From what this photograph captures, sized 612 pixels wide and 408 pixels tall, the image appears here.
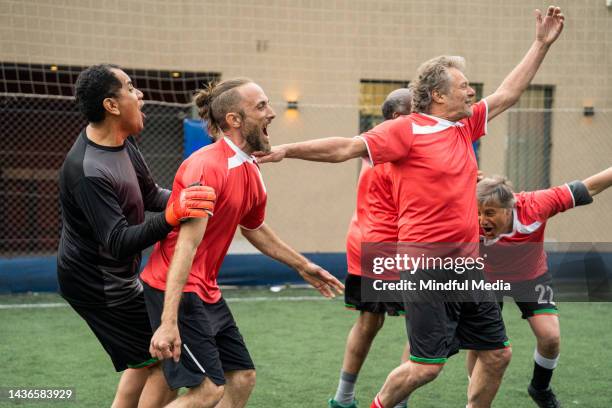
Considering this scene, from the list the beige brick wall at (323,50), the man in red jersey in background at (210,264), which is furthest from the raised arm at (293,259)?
the beige brick wall at (323,50)

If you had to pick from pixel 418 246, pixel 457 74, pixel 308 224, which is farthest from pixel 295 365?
pixel 308 224

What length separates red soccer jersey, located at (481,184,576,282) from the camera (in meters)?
4.65

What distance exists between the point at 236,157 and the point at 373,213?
1.84m

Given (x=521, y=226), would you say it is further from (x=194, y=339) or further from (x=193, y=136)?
(x=193, y=136)

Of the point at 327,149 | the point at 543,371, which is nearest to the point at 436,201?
the point at 327,149

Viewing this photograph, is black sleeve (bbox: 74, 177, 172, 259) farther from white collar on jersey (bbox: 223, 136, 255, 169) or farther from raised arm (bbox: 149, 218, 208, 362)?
white collar on jersey (bbox: 223, 136, 255, 169)

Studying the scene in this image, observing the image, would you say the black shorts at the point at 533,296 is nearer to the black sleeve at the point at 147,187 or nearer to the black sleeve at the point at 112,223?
the black sleeve at the point at 147,187

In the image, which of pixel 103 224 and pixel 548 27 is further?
pixel 548 27

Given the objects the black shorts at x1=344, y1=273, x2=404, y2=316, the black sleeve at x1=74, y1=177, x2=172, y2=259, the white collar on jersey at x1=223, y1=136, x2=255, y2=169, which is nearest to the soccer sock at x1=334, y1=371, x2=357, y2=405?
the black shorts at x1=344, y1=273, x2=404, y2=316

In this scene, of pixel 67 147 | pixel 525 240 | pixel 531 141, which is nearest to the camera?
pixel 525 240

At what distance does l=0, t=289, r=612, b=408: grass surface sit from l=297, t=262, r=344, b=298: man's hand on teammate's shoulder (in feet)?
4.98

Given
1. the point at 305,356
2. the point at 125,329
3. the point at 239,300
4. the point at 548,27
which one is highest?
the point at 548,27

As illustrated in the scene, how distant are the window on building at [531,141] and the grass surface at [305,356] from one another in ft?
13.1

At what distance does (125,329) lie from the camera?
3.80m
